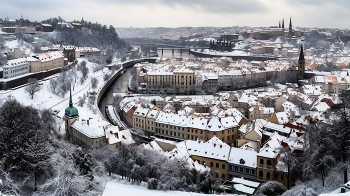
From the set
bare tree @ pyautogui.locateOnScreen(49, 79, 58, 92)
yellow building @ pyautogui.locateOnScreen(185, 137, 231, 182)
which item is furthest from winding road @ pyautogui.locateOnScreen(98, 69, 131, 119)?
yellow building @ pyautogui.locateOnScreen(185, 137, 231, 182)

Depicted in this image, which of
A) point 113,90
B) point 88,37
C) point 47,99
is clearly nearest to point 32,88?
point 47,99

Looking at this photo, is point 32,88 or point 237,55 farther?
point 237,55

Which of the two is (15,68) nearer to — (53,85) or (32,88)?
(53,85)

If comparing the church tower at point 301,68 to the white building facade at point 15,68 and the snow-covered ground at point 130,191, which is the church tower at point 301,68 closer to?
the white building facade at point 15,68

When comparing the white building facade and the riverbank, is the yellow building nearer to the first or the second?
the white building facade

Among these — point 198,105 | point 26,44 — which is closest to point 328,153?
point 198,105

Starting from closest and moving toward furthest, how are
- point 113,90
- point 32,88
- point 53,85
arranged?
point 32,88 → point 53,85 → point 113,90

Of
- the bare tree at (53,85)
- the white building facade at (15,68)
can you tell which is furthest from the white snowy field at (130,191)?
the white building facade at (15,68)

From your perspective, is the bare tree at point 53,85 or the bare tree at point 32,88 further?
the bare tree at point 53,85

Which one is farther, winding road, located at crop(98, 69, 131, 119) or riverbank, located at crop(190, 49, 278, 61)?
riverbank, located at crop(190, 49, 278, 61)
